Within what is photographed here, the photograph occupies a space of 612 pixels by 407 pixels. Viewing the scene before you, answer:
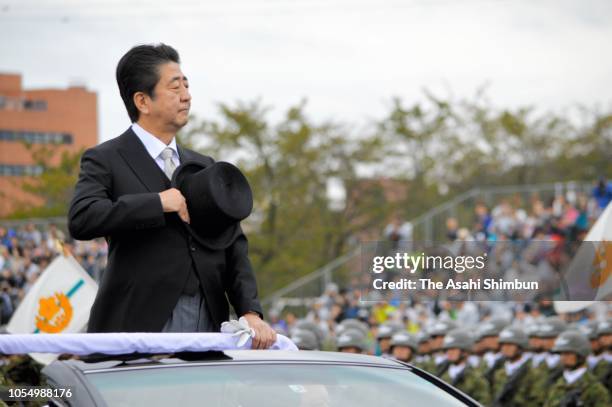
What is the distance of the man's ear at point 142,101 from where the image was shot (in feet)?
14.3

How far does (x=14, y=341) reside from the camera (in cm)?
347

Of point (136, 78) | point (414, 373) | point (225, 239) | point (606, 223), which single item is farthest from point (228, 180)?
point (606, 223)

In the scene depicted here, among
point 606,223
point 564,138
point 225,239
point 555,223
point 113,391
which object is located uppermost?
point 564,138

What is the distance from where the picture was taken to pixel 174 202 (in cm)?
411

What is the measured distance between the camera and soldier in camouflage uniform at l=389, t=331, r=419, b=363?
11844mm

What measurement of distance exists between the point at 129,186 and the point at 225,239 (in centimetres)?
41

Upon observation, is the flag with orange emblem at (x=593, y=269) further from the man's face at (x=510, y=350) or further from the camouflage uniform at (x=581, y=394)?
the man's face at (x=510, y=350)

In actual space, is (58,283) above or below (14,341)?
above

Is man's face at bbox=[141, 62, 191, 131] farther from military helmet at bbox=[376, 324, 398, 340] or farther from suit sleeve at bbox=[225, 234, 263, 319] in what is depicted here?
military helmet at bbox=[376, 324, 398, 340]

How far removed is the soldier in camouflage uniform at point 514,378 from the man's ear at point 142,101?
656 centimetres

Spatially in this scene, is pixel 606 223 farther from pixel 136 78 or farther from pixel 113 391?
pixel 113 391

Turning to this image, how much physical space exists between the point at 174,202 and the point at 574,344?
6.92 metres

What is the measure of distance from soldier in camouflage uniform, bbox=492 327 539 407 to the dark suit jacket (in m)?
6.33

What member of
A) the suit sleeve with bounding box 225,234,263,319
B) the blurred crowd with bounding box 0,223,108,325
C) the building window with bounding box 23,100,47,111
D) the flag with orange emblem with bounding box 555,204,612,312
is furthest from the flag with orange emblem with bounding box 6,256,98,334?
the building window with bounding box 23,100,47,111
